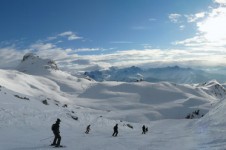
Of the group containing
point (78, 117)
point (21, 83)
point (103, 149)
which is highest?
point (21, 83)

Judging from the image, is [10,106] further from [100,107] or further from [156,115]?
[100,107]

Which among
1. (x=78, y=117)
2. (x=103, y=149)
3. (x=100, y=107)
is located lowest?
(x=103, y=149)

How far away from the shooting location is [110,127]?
206 feet

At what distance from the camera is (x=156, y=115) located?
157375 millimetres

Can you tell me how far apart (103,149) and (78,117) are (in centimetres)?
3400

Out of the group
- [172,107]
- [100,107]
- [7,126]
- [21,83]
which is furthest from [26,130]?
[21,83]

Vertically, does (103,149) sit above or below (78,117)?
below

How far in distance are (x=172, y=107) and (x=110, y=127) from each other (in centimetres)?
12332

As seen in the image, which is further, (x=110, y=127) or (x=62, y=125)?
(x=110, y=127)

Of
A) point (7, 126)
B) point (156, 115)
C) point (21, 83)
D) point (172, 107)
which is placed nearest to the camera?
point (7, 126)

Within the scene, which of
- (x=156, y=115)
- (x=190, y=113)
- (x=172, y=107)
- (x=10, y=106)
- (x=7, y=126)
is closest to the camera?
(x=7, y=126)

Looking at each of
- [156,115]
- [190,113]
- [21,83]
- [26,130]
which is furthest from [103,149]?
[21,83]

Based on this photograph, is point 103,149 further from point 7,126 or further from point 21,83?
point 21,83

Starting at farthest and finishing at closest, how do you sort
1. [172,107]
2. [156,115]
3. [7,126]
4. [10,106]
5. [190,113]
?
1. [172,107]
2. [190,113]
3. [156,115]
4. [10,106]
5. [7,126]
